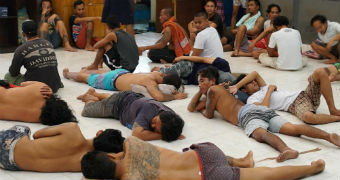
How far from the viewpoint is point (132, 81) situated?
5.49m

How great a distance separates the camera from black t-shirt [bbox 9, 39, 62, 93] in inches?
213

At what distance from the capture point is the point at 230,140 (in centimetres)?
429

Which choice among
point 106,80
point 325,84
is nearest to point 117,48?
point 106,80

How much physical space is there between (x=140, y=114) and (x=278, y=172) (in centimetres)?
133

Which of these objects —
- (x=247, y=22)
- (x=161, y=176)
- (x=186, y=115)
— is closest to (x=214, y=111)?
(x=186, y=115)

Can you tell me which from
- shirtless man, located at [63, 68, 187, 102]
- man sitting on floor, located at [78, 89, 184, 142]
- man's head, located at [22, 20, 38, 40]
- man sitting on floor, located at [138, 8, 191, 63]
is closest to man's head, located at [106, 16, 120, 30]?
shirtless man, located at [63, 68, 187, 102]

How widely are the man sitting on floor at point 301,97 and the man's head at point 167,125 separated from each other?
1.01 meters

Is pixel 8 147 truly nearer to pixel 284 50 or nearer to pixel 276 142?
pixel 276 142

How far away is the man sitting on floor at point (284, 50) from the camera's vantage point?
23.2 ft

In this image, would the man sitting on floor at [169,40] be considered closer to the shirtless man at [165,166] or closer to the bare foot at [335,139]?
the bare foot at [335,139]

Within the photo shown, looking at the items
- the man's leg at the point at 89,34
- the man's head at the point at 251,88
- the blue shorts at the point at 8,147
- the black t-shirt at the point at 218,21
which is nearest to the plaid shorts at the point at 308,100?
the man's head at the point at 251,88

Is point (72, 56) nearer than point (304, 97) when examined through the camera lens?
No

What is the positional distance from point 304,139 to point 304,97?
652mm

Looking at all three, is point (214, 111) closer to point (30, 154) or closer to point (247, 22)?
point (30, 154)
